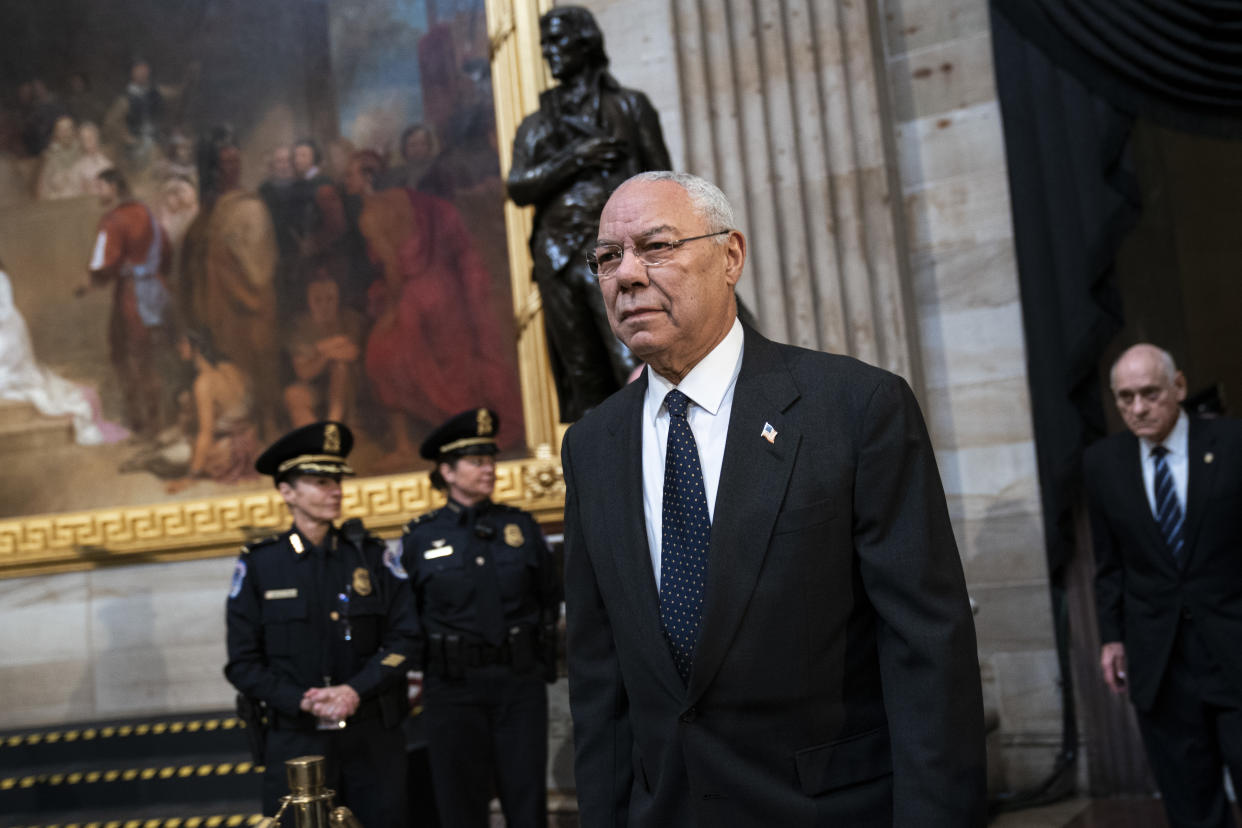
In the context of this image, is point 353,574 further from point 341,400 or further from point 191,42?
point 191,42

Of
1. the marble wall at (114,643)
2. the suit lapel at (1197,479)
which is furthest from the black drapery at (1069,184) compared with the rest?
the marble wall at (114,643)

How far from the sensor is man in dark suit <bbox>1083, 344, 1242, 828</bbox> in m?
4.10

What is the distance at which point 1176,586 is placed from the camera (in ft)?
13.8

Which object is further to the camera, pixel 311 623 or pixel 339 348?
pixel 339 348

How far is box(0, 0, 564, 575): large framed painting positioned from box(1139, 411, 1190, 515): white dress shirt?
370 centimetres

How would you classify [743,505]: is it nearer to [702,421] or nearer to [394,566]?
[702,421]

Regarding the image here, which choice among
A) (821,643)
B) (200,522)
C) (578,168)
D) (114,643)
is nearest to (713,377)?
(821,643)

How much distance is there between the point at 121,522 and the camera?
7.80m

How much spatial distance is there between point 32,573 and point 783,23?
6.06 meters

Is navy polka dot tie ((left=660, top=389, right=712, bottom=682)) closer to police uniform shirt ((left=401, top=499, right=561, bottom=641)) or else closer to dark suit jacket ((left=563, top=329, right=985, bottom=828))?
dark suit jacket ((left=563, top=329, right=985, bottom=828))

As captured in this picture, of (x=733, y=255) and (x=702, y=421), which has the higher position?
(x=733, y=255)

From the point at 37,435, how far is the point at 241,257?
192 cm

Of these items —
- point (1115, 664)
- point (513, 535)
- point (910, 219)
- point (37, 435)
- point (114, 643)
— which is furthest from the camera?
point (37, 435)

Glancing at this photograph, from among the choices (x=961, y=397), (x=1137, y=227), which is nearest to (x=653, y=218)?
(x=961, y=397)
